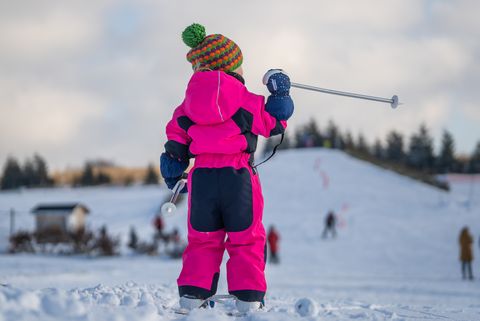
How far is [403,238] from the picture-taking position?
910 inches

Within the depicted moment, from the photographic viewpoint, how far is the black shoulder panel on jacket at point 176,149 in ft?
12.3

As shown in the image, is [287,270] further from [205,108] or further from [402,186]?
[402,186]

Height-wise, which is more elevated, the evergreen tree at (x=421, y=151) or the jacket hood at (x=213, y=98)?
the evergreen tree at (x=421, y=151)

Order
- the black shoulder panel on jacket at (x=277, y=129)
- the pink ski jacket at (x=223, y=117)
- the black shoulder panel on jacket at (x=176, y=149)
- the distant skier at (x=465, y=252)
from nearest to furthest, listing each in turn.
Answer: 1. the pink ski jacket at (x=223, y=117)
2. the black shoulder panel on jacket at (x=277, y=129)
3. the black shoulder panel on jacket at (x=176, y=149)
4. the distant skier at (x=465, y=252)

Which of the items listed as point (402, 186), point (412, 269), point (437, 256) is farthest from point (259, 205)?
point (402, 186)

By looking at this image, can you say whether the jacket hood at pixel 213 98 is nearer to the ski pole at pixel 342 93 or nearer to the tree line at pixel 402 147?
the ski pole at pixel 342 93

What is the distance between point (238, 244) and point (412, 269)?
15207mm

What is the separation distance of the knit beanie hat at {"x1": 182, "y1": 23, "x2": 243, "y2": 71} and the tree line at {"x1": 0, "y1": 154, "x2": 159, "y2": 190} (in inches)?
2388

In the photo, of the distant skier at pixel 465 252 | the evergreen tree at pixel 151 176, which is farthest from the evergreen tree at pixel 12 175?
the distant skier at pixel 465 252

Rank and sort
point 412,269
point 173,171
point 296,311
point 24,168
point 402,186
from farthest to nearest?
1. point 24,168
2. point 402,186
3. point 412,269
4. point 173,171
5. point 296,311

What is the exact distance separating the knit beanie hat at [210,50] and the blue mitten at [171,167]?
0.67 m

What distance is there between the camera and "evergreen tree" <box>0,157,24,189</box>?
62494 millimetres

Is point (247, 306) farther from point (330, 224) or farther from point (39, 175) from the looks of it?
point (39, 175)

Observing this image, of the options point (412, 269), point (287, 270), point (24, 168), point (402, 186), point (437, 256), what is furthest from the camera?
point (24, 168)
